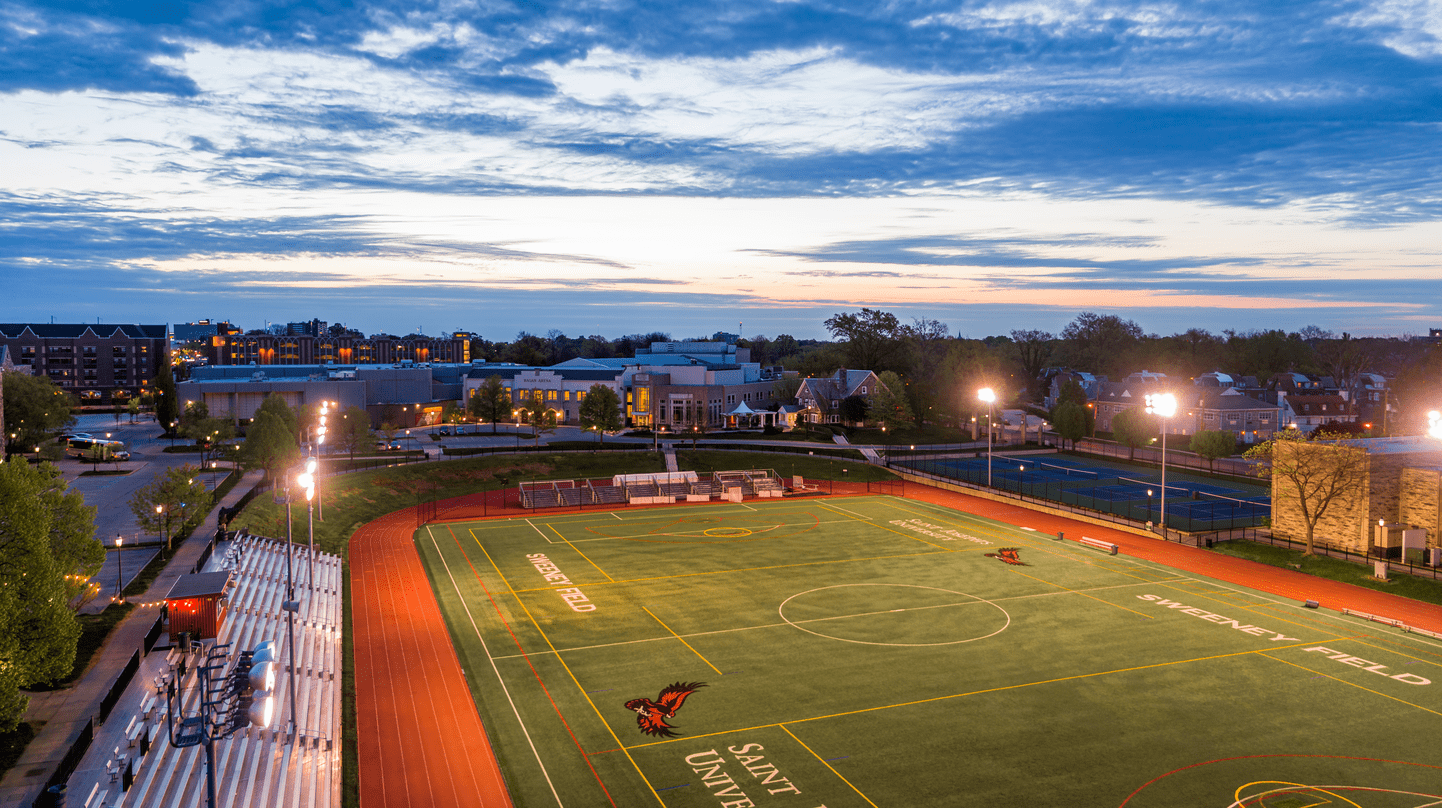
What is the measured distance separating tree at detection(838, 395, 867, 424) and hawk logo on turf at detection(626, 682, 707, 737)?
81747 millimetres

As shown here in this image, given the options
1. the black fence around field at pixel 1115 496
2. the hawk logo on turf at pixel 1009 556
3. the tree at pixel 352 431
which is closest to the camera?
the hawk logo on turf at pixel 1009 556

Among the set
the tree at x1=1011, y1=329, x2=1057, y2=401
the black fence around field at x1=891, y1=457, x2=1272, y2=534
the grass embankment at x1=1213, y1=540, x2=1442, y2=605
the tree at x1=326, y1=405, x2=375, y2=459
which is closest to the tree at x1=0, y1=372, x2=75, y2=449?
the tree at x1=326, y1=405, x2=375, y2=459

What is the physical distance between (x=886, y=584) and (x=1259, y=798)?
20861 millimetres

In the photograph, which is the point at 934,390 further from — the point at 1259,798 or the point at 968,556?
the point at 1259,798

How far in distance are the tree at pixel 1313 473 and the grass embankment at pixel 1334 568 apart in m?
1.30

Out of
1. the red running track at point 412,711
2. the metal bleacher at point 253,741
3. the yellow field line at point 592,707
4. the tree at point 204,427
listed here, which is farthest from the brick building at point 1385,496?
the tree at point 204,427

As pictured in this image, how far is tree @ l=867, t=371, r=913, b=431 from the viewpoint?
103562mm

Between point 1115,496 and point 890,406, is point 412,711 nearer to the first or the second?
point 1115,496

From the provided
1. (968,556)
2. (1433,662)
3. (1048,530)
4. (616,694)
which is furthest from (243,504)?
(1433,662)

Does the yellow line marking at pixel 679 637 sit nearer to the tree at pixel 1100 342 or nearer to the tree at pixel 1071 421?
the tree at pixel 1071 421

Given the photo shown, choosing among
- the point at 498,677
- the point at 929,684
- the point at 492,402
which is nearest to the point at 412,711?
the point at 498,677

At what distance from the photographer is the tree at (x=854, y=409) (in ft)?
351

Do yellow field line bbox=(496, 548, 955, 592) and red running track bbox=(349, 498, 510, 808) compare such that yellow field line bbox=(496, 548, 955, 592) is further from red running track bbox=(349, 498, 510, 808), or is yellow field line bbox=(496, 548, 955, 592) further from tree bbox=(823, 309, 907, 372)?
tree bbox=(823, 309, 907, 372)

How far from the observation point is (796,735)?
23875 mm
